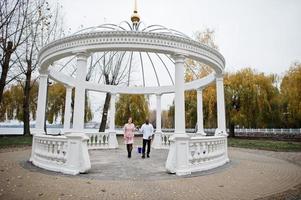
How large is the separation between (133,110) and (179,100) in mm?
21661

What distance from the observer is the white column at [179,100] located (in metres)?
7.47

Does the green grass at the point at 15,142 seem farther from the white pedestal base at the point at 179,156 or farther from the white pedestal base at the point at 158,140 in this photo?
the white pedestal base at the point at 179,156

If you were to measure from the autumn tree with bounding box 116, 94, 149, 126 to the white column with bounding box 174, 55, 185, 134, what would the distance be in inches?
840

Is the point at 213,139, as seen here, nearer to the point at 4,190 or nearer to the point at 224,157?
the point at 224,157

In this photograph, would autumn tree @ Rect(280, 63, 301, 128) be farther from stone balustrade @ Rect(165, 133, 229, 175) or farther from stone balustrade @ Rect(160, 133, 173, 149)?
stone balustrade @ Rect(165, 133, 229, 175)

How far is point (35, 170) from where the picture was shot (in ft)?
24.6

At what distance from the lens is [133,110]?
95.1 ft

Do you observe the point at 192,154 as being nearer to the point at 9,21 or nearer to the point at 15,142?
the point at 9,21

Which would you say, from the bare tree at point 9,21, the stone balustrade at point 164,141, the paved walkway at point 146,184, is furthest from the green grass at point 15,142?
the stone balustrade at point 164,141

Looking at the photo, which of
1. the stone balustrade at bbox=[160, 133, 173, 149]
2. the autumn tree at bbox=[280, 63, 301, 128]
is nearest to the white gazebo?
the stone balustrade at bbox=[160, 133, 173, 149]

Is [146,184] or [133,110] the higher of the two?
[133,110]

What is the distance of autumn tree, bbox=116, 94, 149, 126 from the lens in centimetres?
2883

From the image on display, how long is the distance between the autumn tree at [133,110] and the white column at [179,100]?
70.0ft

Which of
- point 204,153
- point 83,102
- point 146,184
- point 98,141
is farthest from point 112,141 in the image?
point 146,184
